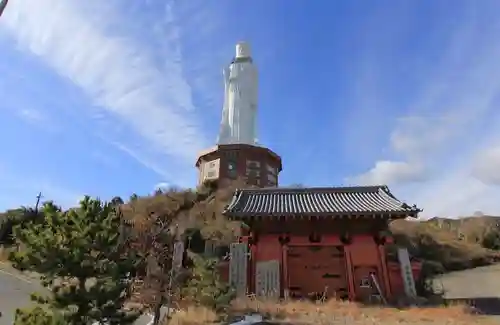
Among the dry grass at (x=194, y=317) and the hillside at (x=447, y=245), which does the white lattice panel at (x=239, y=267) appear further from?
the hillside at (x=447, y=245)

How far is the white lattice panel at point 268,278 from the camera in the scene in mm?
14156

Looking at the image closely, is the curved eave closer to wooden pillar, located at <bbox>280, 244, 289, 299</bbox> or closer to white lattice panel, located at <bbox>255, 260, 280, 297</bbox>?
wooden pillar, located at <bbox>280, 244, 289, 299</bbox>

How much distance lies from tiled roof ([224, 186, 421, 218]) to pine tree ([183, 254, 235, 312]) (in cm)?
431

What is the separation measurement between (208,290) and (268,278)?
520 centimetres

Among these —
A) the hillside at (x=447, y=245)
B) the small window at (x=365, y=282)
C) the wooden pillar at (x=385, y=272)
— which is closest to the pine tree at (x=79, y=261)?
the small window at (x=365, y=282)

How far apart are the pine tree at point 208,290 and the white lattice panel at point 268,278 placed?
4.42 meters

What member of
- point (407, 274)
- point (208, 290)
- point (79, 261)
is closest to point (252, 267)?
point (208, 290)

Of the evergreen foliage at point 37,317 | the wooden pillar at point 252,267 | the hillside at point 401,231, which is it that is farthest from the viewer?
the hillside at point 401,231

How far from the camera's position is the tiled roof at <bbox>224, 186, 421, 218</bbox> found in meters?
14.4

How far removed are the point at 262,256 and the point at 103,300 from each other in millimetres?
8999

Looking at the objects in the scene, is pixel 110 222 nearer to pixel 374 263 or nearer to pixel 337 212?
pixel 337 212

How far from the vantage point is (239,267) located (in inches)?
582

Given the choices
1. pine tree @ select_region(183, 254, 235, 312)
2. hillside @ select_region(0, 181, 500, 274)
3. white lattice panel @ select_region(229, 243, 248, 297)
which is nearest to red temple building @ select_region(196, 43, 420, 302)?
white lattice panel @ select_region(229, 243, 248, 297)

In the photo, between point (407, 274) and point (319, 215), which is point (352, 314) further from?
point (407, 274)
